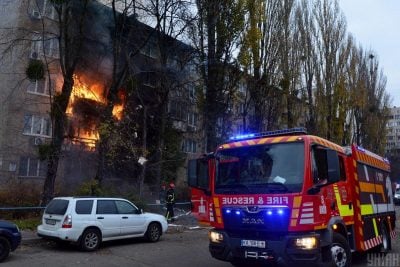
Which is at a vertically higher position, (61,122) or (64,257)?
(61,122)

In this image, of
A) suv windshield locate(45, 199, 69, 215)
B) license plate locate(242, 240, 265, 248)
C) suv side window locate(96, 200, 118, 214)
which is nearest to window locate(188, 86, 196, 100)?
suv side window locate(96, 200, 118, 214)

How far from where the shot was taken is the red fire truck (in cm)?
748

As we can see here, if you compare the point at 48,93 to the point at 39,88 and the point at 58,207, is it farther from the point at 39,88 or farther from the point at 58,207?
the point at 58,207

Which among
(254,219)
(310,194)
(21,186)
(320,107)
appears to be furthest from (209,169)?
(320,107)

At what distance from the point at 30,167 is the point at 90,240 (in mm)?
15681

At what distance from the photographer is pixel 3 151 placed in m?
24.8

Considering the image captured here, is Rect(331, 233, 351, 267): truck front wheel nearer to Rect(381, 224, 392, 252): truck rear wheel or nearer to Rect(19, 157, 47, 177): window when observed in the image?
Rect(381, 224, 392, 252): truck rear wheel

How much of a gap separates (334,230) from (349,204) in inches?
53.3

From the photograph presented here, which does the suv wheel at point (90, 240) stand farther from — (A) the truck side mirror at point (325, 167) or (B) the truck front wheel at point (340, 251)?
(A) the truck side mirror at point (325, 167)

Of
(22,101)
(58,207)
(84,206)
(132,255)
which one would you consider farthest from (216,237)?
(22,101)

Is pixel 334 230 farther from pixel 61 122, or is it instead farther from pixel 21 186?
pixel 21 186

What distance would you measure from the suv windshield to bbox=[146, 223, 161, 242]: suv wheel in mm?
3150

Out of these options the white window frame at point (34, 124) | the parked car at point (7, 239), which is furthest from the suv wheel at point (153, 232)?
the white window frame at point (34, 124)

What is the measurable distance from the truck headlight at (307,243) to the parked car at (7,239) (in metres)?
7.04
